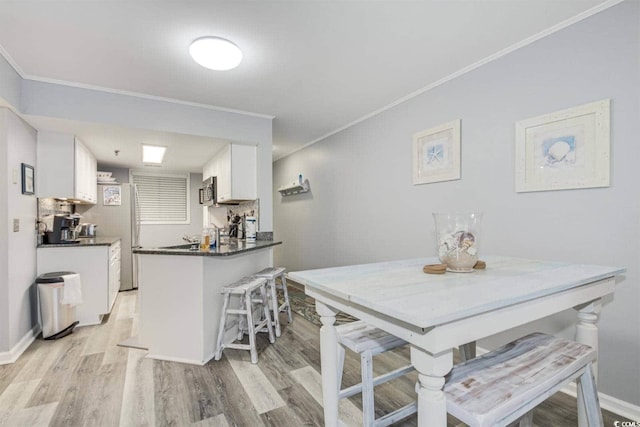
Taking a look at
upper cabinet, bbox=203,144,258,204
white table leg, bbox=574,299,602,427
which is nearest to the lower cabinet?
upper cabinet, bbox=203,144,258,204

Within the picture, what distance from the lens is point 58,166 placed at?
3287mm

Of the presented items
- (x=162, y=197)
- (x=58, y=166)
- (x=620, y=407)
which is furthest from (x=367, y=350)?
(x=162, y=197)

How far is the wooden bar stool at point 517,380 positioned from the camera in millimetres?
943

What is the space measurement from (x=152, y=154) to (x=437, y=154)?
3.82 meters

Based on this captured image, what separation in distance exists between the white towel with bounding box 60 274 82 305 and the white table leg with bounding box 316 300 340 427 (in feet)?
9.68

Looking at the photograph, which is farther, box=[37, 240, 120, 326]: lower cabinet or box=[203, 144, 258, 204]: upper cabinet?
box=[203, 144, 258, 204]: upper cabinet

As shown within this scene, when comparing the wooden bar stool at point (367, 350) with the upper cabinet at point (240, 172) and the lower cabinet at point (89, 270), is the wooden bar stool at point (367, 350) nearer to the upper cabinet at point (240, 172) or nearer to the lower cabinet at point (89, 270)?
the upper cabinet at point (240, 172)

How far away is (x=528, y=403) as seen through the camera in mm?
1002

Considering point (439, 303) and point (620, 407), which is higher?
point (439, 303)

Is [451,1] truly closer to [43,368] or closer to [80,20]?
[80,20]

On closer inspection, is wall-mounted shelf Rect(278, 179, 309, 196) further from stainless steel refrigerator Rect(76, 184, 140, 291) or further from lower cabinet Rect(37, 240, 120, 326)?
lower cabinet Rect(37, 240, 120, 326)

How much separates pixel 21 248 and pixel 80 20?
6.91ft

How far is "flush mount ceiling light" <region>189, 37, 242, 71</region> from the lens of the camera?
2.09m

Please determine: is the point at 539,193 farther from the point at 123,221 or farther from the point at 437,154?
the point at 123,221
